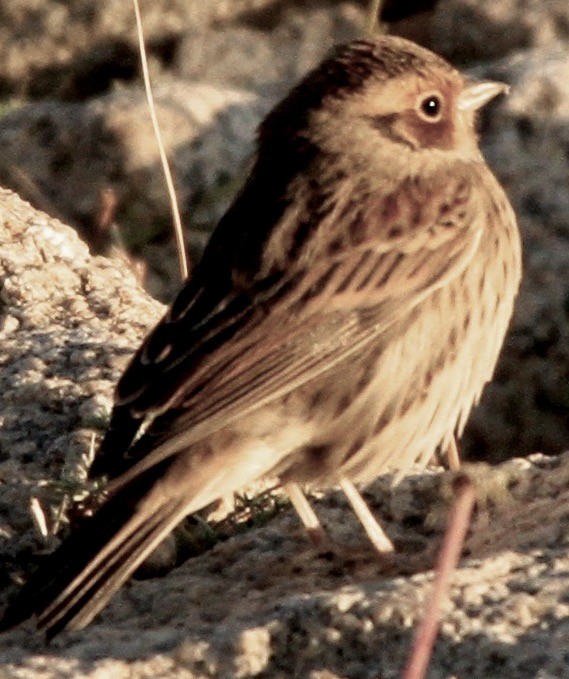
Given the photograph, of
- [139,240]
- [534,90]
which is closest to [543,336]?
[534,90]

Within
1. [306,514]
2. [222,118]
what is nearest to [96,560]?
[306,514]

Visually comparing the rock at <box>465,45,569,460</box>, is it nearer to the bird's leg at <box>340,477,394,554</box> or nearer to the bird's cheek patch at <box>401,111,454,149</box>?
the bird's cheek patch at <box>401,111,454,149</box>

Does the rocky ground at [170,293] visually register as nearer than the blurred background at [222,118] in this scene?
Yes

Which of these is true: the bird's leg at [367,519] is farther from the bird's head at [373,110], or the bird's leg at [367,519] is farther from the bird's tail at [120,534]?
the bird's head at [373,110]

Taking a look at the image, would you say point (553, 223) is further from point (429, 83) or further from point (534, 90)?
point (429, 83)

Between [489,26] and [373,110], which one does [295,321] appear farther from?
[489,26]

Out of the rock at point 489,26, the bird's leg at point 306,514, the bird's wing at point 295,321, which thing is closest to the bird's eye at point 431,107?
the bird's wing at point 295,321
